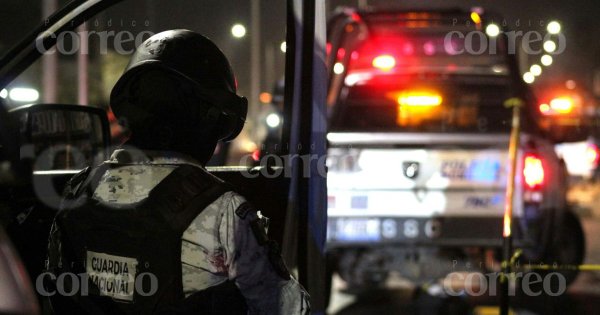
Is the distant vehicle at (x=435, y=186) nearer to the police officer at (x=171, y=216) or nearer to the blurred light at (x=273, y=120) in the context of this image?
the blurred light at (x=273, y=120)

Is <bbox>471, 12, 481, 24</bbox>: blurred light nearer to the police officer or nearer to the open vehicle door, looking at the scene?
the open vehicle door

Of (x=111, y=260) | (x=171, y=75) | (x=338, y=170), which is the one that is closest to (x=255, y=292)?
(x=111, y=260)

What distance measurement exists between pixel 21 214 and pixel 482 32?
4078 mm

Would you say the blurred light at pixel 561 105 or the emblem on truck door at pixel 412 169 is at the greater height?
the blurred light at pixel 561 105

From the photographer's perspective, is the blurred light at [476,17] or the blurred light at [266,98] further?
the blurred light at [266,98]

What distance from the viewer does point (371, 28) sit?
23.2 feet

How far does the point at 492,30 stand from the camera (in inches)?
252

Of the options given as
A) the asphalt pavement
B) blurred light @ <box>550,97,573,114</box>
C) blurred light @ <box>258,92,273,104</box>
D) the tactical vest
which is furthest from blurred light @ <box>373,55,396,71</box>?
→ blurred light @ <box>550,97,573,114</box>

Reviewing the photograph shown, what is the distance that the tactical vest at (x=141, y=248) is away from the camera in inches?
93.0

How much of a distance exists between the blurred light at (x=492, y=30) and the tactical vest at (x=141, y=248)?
4268 millimetres

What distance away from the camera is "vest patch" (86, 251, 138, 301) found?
2.44 metres

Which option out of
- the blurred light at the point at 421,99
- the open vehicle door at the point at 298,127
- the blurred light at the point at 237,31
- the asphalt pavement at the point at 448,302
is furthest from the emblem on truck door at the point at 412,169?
the open vehicle door at the point at 298,127

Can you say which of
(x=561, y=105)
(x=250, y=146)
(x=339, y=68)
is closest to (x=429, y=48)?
(x=339, y=68)

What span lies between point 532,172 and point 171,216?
4841 millimetres
